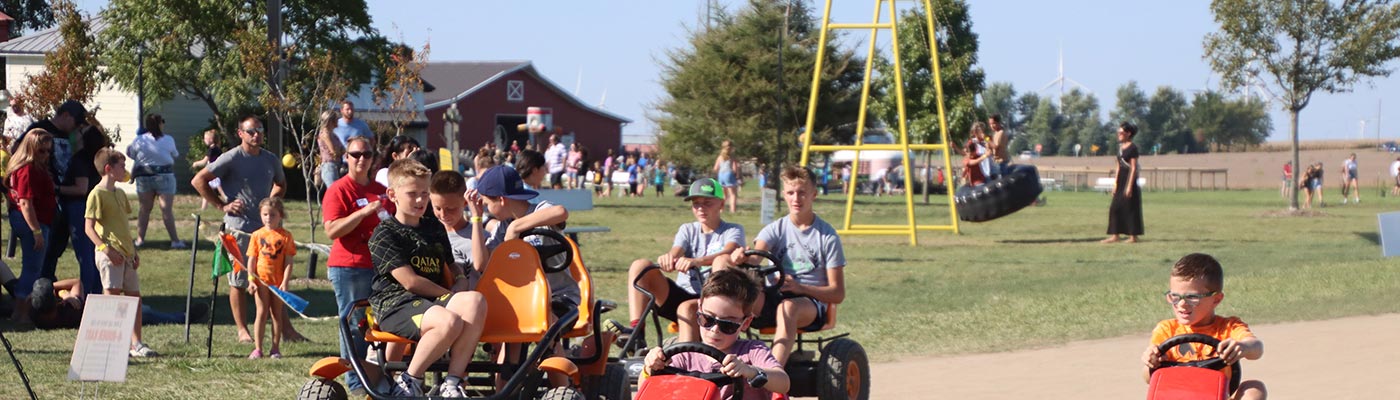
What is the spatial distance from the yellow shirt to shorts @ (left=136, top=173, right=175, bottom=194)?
29.5 ft

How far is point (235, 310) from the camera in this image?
417 inches

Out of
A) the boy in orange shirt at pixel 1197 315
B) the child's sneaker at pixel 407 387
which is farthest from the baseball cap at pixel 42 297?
the boy in orange shirt at pixel 1197 315

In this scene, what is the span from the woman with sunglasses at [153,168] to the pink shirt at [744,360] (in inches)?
543

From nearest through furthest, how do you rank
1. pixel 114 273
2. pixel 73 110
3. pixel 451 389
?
pixel 451 389 → pixel 114 273 → pixel 73 110

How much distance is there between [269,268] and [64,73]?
13.9 meters

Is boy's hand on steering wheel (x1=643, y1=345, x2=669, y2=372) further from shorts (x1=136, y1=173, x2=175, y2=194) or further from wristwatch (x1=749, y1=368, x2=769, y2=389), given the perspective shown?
shorts (x1=136, y1=173, x2=175, y2=194)

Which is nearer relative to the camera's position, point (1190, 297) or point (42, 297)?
point (1190, 297)

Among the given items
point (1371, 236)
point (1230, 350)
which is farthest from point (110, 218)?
point (1371, 236)

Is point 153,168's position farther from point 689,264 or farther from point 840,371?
point 840,371

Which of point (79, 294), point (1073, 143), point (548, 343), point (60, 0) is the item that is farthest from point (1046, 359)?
point (1073, 143)

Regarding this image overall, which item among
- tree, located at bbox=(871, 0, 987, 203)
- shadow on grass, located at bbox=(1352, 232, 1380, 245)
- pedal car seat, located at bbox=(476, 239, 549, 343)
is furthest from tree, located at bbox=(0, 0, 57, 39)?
pedal car seat, located at bbox=(476, 239, 549, 343)

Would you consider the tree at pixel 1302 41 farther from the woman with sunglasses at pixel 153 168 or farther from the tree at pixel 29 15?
the tree at pixel 29 15

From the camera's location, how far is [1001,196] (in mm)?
20844

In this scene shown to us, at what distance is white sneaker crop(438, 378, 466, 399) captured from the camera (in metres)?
6.45
